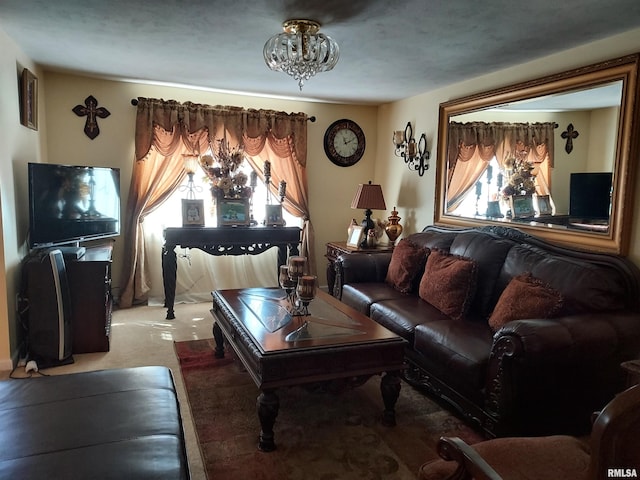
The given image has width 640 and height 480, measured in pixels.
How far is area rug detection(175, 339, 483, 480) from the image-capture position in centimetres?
203

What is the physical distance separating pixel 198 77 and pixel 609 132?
3306mm

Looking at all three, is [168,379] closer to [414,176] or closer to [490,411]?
[490,411]

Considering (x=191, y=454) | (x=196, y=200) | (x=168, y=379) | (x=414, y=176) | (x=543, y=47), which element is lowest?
(x=191, y=454)

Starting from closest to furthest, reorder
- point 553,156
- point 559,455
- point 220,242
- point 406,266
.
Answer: point 559,455
point 553,156
point 406,266
point 220,242

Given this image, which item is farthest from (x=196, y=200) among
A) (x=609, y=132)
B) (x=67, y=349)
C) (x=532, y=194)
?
(x=609, y=132)

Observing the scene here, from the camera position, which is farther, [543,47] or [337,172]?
[337,172]

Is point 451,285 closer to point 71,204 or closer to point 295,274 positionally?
point 295,274

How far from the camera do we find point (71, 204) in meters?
3.45

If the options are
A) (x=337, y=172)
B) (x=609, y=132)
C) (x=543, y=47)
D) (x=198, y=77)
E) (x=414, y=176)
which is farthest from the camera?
(x=337, y=172)

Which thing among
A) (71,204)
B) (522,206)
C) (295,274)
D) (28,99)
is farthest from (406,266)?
(28,99)

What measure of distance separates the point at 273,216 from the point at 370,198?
105 cm

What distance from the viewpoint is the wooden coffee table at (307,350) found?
2.16 metres

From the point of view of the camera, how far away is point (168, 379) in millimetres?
1932

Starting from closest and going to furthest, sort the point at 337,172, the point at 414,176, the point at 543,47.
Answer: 1. the point at 543,47
2. the point at 414,176
3. the point at 337,172
